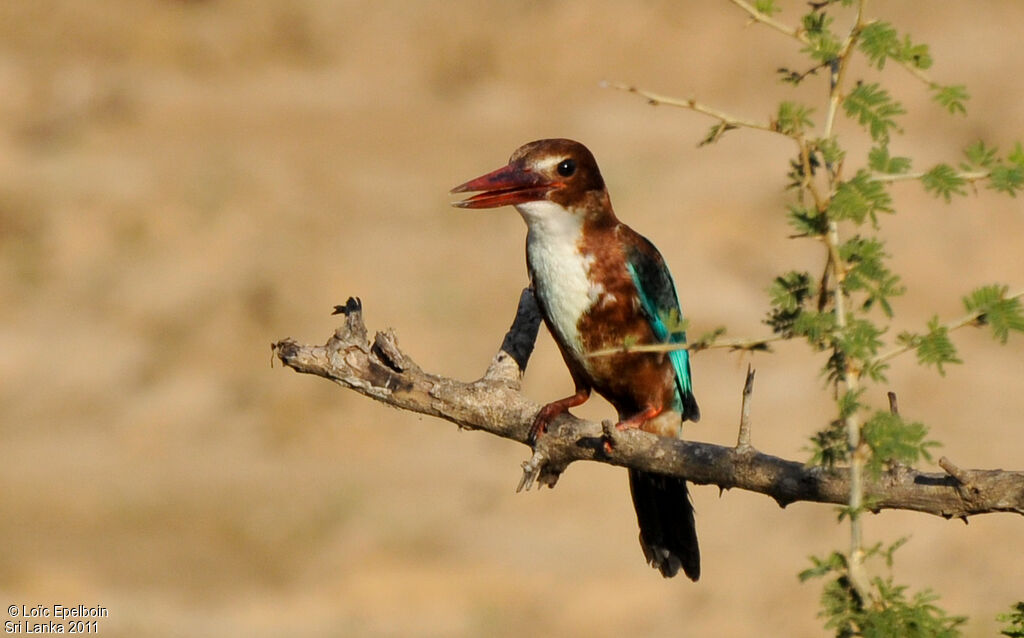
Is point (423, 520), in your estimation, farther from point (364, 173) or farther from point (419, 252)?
point (364, 173)

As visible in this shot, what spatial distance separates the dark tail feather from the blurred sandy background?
3.66 m

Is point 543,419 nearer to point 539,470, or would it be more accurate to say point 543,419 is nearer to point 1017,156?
point 539,470

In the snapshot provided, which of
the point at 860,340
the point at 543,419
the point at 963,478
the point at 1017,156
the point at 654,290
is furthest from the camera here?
the point at 654,290

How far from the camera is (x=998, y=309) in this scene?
2.12m

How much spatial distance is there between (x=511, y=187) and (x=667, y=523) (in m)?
1.16

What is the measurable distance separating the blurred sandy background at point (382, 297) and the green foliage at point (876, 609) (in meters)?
6.10

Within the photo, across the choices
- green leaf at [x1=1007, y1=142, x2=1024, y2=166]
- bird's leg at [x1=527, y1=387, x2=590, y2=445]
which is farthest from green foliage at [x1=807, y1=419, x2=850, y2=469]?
bird's leg at [x1=527, y1=387, x2=590, y2=445]

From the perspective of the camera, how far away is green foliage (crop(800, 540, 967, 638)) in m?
2.06

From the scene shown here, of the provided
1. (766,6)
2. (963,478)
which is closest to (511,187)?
(963,478)

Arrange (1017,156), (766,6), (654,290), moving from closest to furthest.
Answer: (1017,156) → (766,6) → (654,290)

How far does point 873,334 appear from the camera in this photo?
81.5 inches

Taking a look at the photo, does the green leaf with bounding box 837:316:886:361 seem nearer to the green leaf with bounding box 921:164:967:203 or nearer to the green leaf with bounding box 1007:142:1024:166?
the green leaf with bounding box 921:164:967:203

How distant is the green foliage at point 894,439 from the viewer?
209 centimetres

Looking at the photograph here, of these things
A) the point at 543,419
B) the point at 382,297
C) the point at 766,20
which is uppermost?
the point at 382,297
